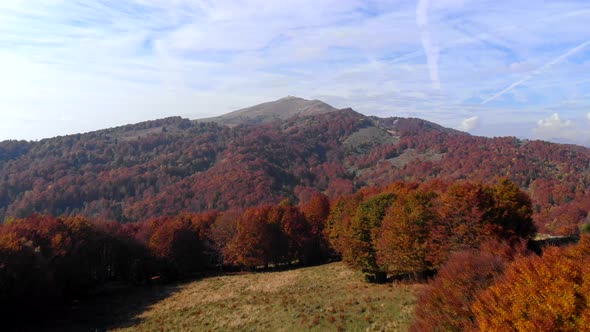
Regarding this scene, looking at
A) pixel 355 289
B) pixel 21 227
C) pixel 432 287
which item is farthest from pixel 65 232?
pixel 432 287

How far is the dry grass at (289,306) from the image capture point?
70.7 ft

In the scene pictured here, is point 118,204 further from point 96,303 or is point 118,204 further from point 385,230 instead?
point 385,230

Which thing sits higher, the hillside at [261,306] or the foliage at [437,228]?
the foliage at [437,228]

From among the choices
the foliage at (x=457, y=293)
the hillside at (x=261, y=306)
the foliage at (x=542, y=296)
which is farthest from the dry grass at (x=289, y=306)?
the foliage at (x=542, y=296)

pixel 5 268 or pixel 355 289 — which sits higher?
pixel 5 268

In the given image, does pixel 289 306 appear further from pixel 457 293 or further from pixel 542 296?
pixel 542 296

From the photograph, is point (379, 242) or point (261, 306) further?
point (379, 242)

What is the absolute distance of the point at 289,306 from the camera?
2719 centimetres

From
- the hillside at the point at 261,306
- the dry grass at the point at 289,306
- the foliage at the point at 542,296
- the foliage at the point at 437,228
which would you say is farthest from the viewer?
→ the foliage at the point at 437,228

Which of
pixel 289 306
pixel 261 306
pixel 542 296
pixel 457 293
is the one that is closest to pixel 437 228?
pixel 289 306

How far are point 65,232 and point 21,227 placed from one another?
4.99 m

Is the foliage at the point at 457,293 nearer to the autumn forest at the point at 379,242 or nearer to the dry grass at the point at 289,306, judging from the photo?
the autumn forest at the point at 379,242

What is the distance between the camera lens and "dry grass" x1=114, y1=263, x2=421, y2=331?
21562 millimetres

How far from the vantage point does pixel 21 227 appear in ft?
154
